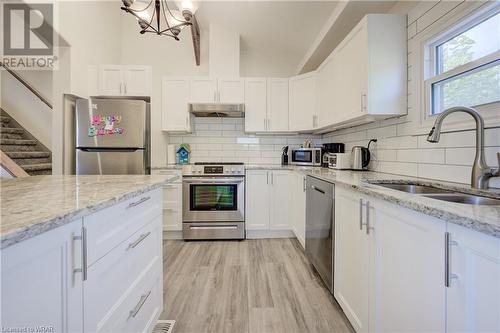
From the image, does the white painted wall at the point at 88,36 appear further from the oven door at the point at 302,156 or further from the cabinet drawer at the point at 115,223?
the oven door at the point at 302,156

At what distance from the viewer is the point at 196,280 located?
2059mm

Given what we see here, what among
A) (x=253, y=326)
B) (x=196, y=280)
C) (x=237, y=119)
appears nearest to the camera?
(x=253, y=326)

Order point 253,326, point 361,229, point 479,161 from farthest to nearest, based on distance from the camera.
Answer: point 253,326
point 361,229
point 479,161

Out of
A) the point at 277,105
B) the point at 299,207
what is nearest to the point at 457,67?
the point at 299,207

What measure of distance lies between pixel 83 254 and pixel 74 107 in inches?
111

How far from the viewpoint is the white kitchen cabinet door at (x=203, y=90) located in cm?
329

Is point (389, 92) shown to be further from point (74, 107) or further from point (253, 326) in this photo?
point (74, 107)

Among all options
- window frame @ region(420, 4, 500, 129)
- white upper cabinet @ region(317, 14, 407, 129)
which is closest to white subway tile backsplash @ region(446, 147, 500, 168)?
window frame @ region(420, 4, 500, 129)

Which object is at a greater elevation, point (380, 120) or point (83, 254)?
point (380, 120)

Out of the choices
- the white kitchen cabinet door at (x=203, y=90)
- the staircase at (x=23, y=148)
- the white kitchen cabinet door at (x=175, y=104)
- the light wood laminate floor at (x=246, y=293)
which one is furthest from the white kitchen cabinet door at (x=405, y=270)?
the staircase at (x=23, y=148)

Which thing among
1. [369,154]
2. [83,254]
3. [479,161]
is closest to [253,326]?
[83,254]

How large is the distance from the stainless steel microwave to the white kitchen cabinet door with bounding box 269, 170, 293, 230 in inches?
13.7

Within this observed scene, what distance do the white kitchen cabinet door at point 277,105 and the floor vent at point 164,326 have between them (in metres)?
2.59

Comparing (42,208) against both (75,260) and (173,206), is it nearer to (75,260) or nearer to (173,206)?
(75,260)
